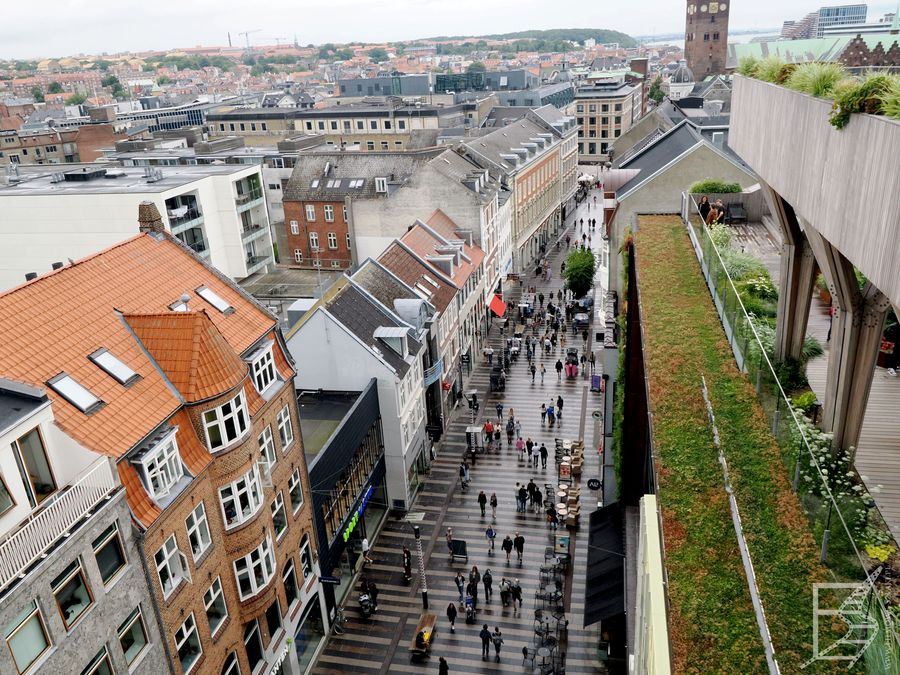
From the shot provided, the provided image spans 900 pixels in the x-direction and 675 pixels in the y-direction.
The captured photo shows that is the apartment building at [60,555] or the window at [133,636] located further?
the window at [133,636]

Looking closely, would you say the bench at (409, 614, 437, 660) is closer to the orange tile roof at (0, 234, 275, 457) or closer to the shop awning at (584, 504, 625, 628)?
the shop awning at (584, 504, 625, 628)

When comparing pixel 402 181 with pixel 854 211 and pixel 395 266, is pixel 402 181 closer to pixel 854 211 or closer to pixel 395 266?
pixel 395 266

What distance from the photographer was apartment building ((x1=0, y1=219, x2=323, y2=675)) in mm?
15195

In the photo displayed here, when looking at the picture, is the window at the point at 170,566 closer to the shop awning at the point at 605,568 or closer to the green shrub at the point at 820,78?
the shop awning at the point at 605,568

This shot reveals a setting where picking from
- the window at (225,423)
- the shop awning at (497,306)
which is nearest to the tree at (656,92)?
the shop awning at (497,306)

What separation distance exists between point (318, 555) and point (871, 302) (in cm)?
1937

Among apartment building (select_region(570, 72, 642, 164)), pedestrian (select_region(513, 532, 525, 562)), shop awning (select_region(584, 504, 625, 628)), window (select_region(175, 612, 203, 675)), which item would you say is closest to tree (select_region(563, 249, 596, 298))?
pedestrian (select_region(513, 532, 525, 562))

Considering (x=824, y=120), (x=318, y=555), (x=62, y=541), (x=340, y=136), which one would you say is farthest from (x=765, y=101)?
(x=340, y=136)

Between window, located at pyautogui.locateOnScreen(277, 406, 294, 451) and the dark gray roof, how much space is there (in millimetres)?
8374

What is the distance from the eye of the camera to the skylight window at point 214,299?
20781mm

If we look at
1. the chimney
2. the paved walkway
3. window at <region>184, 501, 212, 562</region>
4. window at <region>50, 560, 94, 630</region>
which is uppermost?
the chimney

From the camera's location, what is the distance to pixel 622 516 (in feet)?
84.9

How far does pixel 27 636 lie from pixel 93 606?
159 cm

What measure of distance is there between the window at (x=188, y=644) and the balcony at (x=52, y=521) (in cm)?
477
